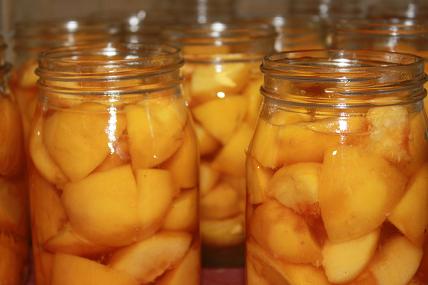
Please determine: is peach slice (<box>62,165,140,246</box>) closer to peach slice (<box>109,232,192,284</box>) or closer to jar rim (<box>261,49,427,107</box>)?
peach slice (<box>109,232,192,284</box>)

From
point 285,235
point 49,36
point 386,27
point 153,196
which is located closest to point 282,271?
point 285,235

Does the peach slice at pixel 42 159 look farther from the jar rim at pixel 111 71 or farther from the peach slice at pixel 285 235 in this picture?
the peach slice at pixel 285 235

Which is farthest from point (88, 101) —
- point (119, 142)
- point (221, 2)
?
point (221, 2)

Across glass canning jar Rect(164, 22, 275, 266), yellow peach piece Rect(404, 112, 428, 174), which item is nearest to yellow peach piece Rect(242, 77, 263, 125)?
glass canning jar Rect(164, 22, 275, 266)

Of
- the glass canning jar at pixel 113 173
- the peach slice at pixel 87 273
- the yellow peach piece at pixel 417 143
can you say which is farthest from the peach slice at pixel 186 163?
the yellow peach piece at pixel 417 143

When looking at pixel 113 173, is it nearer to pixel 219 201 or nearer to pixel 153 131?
pixel 153 131

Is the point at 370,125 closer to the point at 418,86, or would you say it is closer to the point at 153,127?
the point at 418,86
